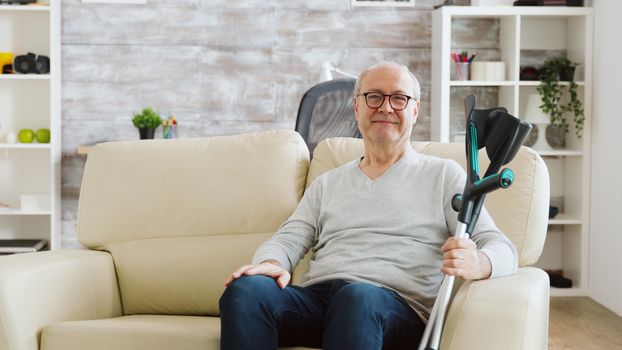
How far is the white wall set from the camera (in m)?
4.28

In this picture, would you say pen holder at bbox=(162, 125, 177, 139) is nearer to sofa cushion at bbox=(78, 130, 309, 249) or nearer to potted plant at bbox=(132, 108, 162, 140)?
potted plant at bbox=(132, 108, 162, 140)

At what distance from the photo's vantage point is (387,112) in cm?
235

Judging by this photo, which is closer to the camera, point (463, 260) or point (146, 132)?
point (463, 260)

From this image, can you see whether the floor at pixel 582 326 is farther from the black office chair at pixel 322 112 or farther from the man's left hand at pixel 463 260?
the man's left hand at pixel 463 260

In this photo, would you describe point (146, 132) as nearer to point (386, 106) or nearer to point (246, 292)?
point (386, 106)

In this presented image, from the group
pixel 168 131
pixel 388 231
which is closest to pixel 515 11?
pixel 168 131

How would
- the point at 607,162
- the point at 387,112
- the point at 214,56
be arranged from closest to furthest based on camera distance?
1. the point at 387,112
2. the point at 607,162
3. the point at 214,56

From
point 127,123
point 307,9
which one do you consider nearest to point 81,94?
point 127,123

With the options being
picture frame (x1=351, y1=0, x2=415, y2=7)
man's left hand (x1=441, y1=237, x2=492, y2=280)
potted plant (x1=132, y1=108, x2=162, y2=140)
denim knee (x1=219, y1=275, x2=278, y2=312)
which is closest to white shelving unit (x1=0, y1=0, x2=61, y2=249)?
potted plant (x1=132, y1=108, x2=162, y2=140)

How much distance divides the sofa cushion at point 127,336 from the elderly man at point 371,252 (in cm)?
18

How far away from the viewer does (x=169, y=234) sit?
2631 mm

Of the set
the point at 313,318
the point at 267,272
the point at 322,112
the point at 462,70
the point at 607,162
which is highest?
the point at 462,70

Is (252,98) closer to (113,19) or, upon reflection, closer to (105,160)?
(113,19)

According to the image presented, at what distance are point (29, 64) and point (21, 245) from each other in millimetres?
1021
